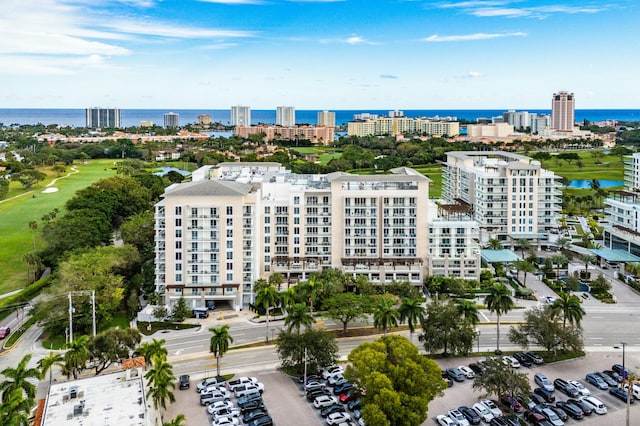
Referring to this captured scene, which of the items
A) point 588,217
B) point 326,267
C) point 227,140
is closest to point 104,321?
point 326,267

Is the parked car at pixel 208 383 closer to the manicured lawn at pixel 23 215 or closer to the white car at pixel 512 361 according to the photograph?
the white car at pixel 512 361

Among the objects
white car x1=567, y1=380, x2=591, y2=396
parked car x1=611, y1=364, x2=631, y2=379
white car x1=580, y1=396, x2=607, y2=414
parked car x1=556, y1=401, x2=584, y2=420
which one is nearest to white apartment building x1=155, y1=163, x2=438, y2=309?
parked car x1=611, y1=364, x2=631, y2=379

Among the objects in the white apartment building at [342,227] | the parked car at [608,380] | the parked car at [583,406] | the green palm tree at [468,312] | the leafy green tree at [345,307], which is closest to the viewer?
the parked car at [583,406]

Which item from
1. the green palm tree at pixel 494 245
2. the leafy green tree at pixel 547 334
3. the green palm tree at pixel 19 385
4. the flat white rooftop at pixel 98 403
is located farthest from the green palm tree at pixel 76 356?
the green palm tree at pixel 494 245

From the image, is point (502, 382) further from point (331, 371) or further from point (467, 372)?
point (331, 371)

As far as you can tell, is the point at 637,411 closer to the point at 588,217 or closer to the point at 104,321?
the point at 104,321

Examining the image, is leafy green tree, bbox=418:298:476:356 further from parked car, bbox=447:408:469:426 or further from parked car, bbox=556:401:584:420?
parked car, bbox=556:401:584:420

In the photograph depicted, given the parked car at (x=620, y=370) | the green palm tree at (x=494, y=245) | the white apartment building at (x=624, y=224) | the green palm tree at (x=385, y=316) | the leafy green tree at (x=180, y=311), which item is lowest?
the parked car at (x=620, y=370)
